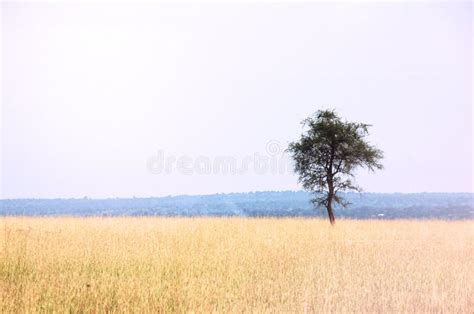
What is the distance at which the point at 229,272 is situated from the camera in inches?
446

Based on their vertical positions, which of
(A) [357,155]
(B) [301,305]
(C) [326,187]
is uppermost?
(A) [357,155]

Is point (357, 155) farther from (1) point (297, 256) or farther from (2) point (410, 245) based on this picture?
(1) point (297, 256)

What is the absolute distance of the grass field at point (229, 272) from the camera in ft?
28.7

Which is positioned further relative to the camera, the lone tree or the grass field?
the lone tree

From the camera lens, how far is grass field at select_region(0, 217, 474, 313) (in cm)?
874

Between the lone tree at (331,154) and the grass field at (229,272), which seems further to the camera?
the lone tree at (331,154)

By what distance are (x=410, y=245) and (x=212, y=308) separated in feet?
36.3

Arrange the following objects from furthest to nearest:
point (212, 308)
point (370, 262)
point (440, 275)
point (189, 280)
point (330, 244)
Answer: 1. point (330, 244)
2. point (370, 262)
3. point (440, 275)
4. point (189, 280)
5. point (212, 308)

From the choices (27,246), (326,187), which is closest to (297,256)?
(27,246)

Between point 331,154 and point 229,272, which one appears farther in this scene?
point 331,154

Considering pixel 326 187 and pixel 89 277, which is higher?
pixel 326 187

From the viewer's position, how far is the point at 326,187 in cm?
2795

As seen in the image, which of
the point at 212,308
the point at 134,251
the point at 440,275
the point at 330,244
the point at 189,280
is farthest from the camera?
the point at 330,244

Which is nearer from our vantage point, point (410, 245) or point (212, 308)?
point (212, 308)
